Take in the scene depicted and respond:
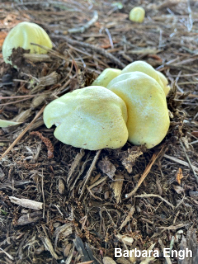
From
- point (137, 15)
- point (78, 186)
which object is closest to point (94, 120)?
point (78, 186)

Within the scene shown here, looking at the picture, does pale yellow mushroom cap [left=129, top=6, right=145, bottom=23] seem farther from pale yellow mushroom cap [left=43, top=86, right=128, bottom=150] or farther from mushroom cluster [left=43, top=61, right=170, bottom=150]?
pale yellow mushroom cap [left=43, top=86, right=128, bottom=150]

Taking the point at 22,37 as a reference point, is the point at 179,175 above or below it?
below

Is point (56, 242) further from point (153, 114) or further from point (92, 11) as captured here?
point (92, 11)

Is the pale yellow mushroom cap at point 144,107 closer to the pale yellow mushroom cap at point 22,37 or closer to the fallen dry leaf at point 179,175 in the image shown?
the fallen dry leaf at point 179,175

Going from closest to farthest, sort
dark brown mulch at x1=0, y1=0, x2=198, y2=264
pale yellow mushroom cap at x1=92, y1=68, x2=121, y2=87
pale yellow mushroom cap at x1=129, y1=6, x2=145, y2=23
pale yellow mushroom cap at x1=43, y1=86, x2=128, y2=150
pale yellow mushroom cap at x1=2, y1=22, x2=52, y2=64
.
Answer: dark brown mulch at x1=0, y1=0, x2=198, y2=264
pale yellow mushroom cap at x1=43, y1=86, x2=128, y2=150
pale yellow mushroom cap at x1=92, y1=68, x2=121, y2=87
pale yellow mushroom cap at x1=2, y1=22, x2=52, y2=64
pale yellow mushroom cap at x1=129, y1=6, x2=145, y2=23

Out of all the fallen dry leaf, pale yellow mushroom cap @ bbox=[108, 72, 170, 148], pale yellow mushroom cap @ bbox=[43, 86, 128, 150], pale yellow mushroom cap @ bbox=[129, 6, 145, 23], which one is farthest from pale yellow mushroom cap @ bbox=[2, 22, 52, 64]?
pale yellow mushroom cap @ bbox=[129, 6, 145, 23]

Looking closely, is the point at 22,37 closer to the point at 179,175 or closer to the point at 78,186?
the point at 78,186

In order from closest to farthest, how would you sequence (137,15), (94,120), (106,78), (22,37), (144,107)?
(94,120) → (144,107) → (106,78) → (22,37) → (137,15)

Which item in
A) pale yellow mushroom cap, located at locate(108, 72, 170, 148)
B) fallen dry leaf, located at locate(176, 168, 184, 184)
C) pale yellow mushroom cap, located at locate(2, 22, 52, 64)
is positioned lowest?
fallen dry leaf, located at locate(176, 168, 184, 184)
